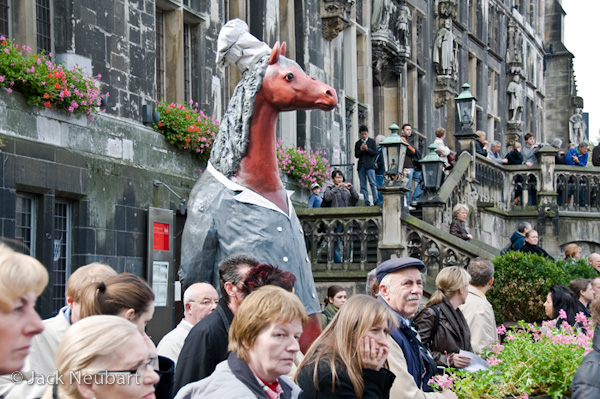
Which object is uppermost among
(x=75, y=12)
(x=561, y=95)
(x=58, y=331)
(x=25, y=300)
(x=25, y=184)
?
(x=561, y=95)

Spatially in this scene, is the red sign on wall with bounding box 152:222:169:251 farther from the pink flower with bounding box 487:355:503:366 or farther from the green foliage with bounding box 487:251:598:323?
the pink flower with bounding box 487:355:503:366

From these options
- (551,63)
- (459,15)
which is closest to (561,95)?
A: (551,63)

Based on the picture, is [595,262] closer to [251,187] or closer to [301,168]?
[301,168]

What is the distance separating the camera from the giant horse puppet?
6078 millimetres

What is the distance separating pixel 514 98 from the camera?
36.8 m

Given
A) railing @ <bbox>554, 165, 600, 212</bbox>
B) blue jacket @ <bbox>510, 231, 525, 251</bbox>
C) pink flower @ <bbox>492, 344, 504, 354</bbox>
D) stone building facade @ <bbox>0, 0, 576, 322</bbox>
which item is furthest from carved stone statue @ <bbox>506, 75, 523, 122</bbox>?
pink flower @ <bbox>492, 344, 504, 354</bbox>

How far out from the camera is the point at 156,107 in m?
12.7

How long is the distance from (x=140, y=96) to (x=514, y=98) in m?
26.7

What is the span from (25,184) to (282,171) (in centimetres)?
675

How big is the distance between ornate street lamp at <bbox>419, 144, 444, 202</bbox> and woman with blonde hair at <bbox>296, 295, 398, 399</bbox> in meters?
10.5

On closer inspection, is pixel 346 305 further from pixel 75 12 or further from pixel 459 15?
pixel 459 15

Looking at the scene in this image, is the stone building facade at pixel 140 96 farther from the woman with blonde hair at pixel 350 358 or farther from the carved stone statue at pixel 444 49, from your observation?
the woman with blonde hair at pixel 350 358

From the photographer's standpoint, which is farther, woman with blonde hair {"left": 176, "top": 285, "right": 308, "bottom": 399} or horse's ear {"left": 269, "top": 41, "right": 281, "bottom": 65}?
horse's ear {"left": 269, "top": 41, "right": 281, "bottom": 65}

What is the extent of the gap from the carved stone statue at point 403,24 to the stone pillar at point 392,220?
1096 centimetres
